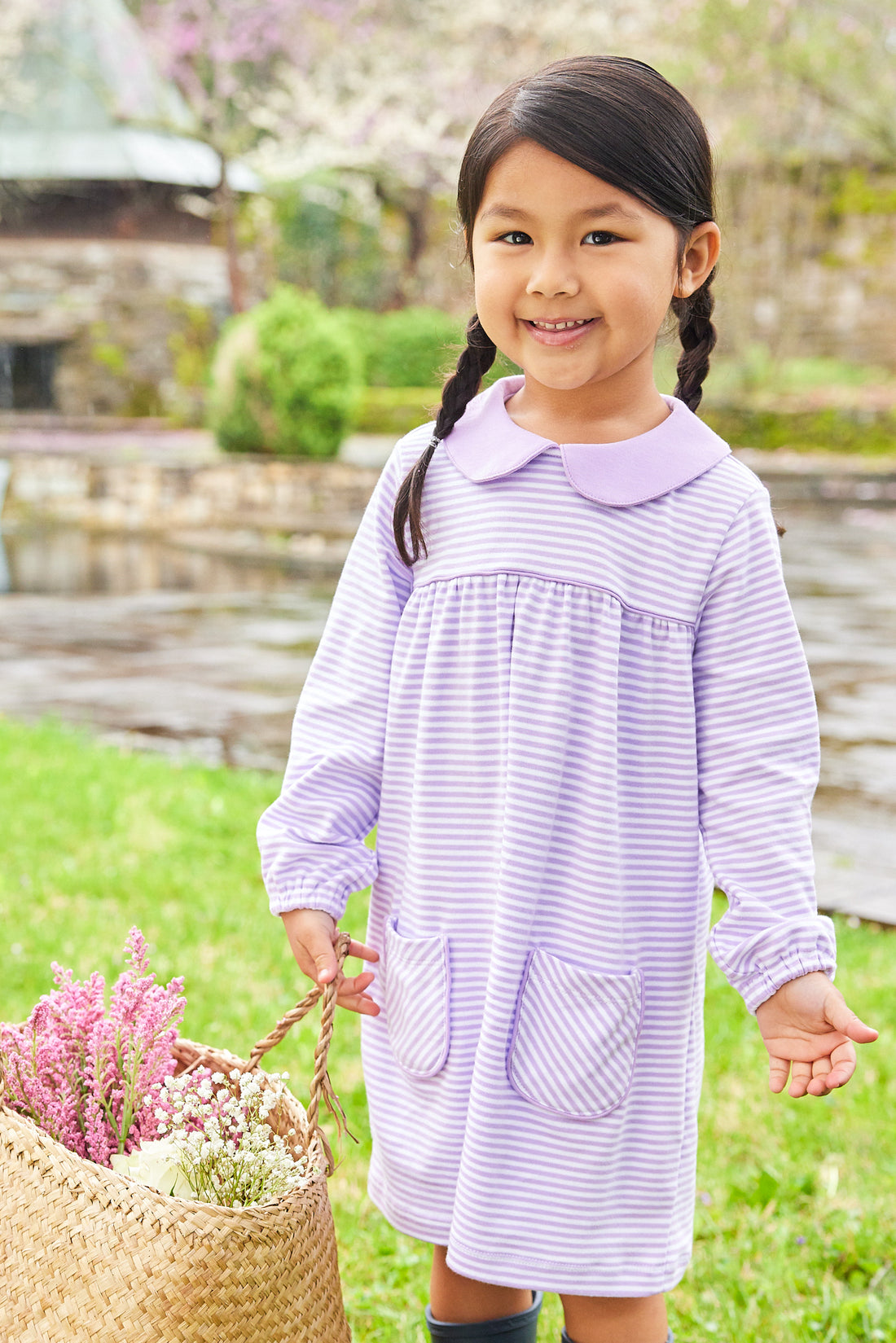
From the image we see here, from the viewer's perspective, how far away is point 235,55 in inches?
722

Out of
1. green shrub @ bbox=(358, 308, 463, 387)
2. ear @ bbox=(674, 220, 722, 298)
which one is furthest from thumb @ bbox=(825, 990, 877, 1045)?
green shrub @ bbox=(358, 308, 463, 387)

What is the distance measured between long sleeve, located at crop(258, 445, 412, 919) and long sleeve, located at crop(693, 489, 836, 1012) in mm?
360

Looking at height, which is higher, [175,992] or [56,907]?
[175,992]

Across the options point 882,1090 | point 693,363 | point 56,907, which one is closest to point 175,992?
point 693,363

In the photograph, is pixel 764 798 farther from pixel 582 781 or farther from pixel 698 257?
pixel 698 257

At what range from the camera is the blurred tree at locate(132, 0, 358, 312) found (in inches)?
719

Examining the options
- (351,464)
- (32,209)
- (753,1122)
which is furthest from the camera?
(32,209)

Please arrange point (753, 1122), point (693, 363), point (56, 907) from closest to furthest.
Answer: point (693, 363), point (753, 1122), point (56, 907)

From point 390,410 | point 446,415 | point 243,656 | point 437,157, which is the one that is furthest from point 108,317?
point 446,415

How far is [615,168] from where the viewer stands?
4.64 feet

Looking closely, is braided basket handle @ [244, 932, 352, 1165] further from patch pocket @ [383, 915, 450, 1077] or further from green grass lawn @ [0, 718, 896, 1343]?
green grass lawn @ [0, 718, 896, 1343]

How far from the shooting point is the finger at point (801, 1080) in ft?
4.53

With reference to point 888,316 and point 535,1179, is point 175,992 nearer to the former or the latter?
point 535,1179

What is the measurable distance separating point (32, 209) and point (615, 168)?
826 inches
